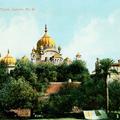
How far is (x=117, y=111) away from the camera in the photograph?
63.3 m

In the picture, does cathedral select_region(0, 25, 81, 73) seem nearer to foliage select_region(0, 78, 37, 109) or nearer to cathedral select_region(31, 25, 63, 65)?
cathedral select_region(31, 25, 63, 65)

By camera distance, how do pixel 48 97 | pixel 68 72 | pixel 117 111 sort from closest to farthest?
1. pixel 117 111
2. pixel 48 97
3. pixel 68 72

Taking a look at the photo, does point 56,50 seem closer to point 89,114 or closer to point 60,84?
Result: point 60,84

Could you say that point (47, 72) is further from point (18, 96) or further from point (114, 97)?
point (114, 97)

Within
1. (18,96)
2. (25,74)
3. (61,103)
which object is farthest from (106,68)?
(25,74)

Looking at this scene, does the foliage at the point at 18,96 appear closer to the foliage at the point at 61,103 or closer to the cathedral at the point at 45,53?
the foliage at the point at 61,103

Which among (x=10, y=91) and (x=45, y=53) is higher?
(x=45, y=53)

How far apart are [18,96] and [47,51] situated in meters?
46.3

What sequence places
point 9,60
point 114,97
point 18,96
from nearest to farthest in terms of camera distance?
point 114,97 → point 18,96 → point 9,60

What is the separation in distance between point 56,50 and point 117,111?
167ft

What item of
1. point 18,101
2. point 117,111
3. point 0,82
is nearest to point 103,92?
point 117,111

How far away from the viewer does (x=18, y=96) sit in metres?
65.2

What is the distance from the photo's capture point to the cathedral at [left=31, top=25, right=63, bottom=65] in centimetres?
11088

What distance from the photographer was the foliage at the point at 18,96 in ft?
213
